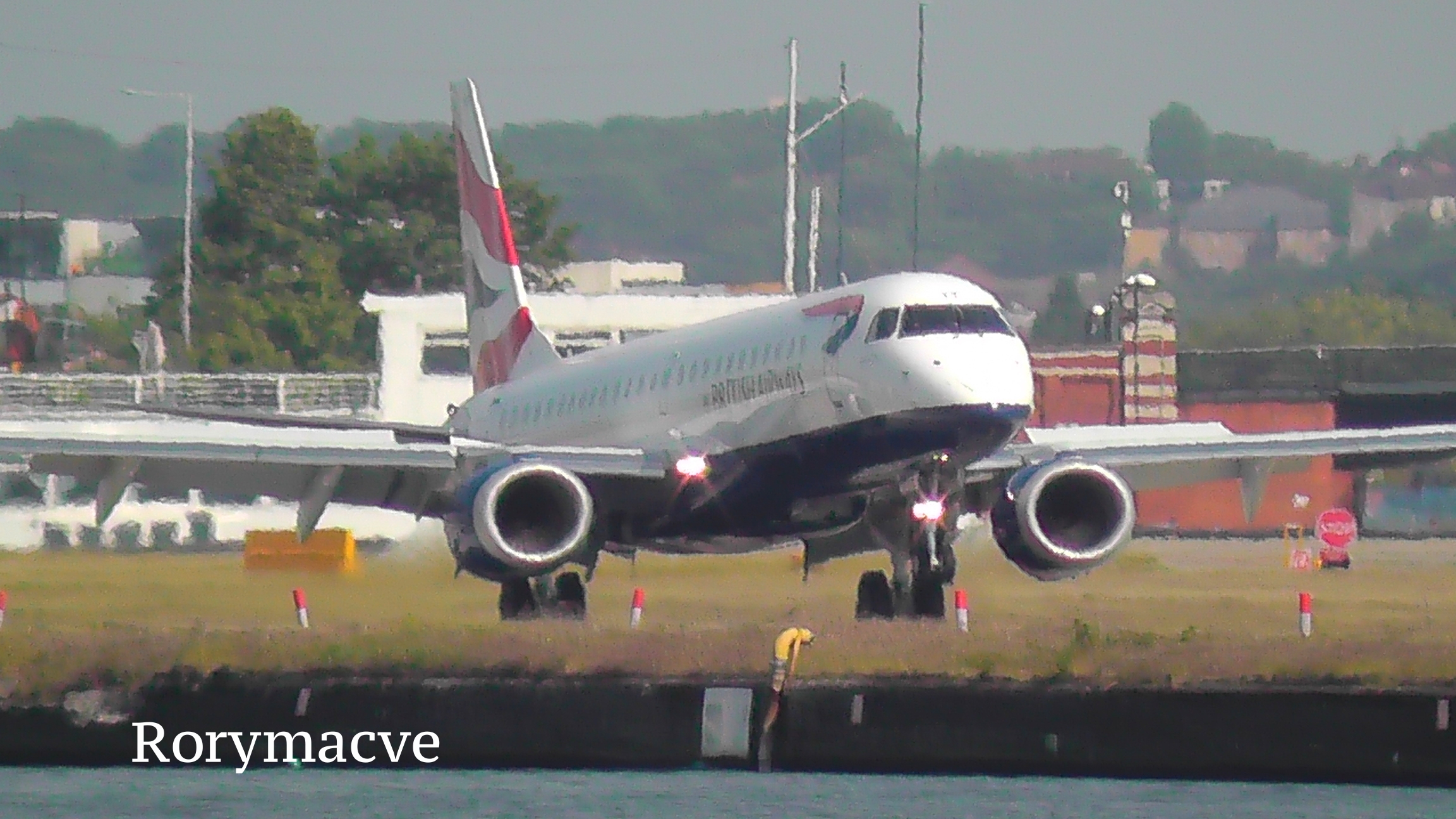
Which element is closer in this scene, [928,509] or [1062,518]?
[928,509]

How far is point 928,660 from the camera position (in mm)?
21719

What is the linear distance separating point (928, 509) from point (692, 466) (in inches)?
114

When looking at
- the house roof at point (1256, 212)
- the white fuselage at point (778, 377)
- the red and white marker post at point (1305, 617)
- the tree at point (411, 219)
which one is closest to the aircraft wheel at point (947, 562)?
the white fuselage at point (778, 377)

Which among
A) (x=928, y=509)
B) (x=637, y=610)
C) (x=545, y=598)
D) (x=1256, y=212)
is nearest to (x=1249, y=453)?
(x=928, y=509)

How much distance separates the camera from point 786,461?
91.2 feet

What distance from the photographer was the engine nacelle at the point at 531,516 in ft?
89.1

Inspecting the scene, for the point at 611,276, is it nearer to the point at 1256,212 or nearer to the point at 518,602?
the point at 1256,212

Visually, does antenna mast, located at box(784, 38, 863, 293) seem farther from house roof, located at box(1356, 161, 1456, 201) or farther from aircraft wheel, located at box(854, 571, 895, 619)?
aircraft wheel, located at box(854, 571, 895, 619)

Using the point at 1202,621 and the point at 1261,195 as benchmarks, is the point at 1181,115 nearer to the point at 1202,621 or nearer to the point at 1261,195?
the point at 1261,195

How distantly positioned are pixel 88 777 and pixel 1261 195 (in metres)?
74.9

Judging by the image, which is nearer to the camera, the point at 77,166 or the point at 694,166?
the point at 694,166

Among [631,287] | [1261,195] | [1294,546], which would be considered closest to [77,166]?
[631,287]

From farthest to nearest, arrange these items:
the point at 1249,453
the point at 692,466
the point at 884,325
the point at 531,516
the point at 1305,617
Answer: the point at 1249,453 < the point at 692,466 < the point at 531,516 < the point at 884,325 < the point at 1305,617
